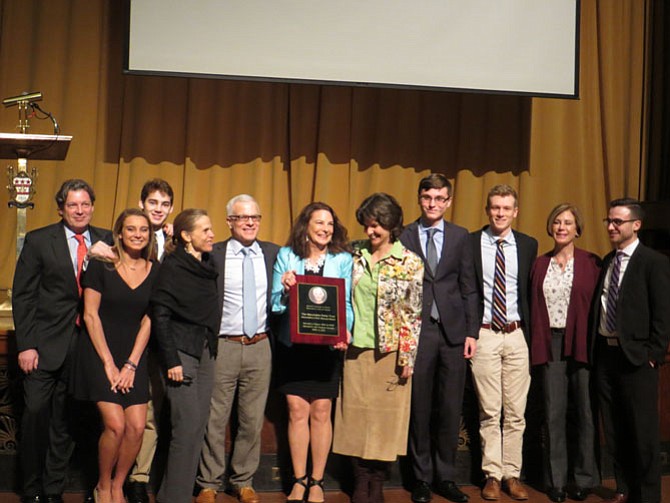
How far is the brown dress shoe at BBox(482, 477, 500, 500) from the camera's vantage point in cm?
452

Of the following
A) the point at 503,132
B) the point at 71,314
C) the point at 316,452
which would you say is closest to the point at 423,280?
the point at 316,452

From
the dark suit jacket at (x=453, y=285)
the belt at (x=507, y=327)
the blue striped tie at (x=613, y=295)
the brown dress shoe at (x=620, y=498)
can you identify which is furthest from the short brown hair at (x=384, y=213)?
the brown dress shoe at (x=620, y=498)

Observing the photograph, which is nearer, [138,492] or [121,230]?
[121,230]

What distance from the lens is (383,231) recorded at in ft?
13.9

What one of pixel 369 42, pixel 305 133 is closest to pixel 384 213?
pixel 369 42

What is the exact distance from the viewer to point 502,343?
4.52 metres

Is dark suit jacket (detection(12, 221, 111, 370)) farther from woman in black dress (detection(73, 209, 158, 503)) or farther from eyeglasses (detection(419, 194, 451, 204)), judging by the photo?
eyeglasses (detection(419, 194, 451, 204))

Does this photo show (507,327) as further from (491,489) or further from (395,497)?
(395,497)

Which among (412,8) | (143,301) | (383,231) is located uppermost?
(412,8)

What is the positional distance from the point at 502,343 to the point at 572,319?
0.36 m

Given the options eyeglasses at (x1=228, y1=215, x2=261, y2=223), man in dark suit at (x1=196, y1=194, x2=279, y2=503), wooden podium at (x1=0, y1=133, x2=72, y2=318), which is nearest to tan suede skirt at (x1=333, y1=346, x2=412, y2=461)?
man in dark suit at (x1=196, y1=194, x2=279, y2=503)

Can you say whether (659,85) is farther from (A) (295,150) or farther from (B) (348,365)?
(B) (348,365)

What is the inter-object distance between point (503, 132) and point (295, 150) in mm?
1601

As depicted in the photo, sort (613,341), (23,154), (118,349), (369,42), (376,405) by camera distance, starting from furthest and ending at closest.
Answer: (369,42) < (23,154) < (613,341) < (376,405) < (118,349)
